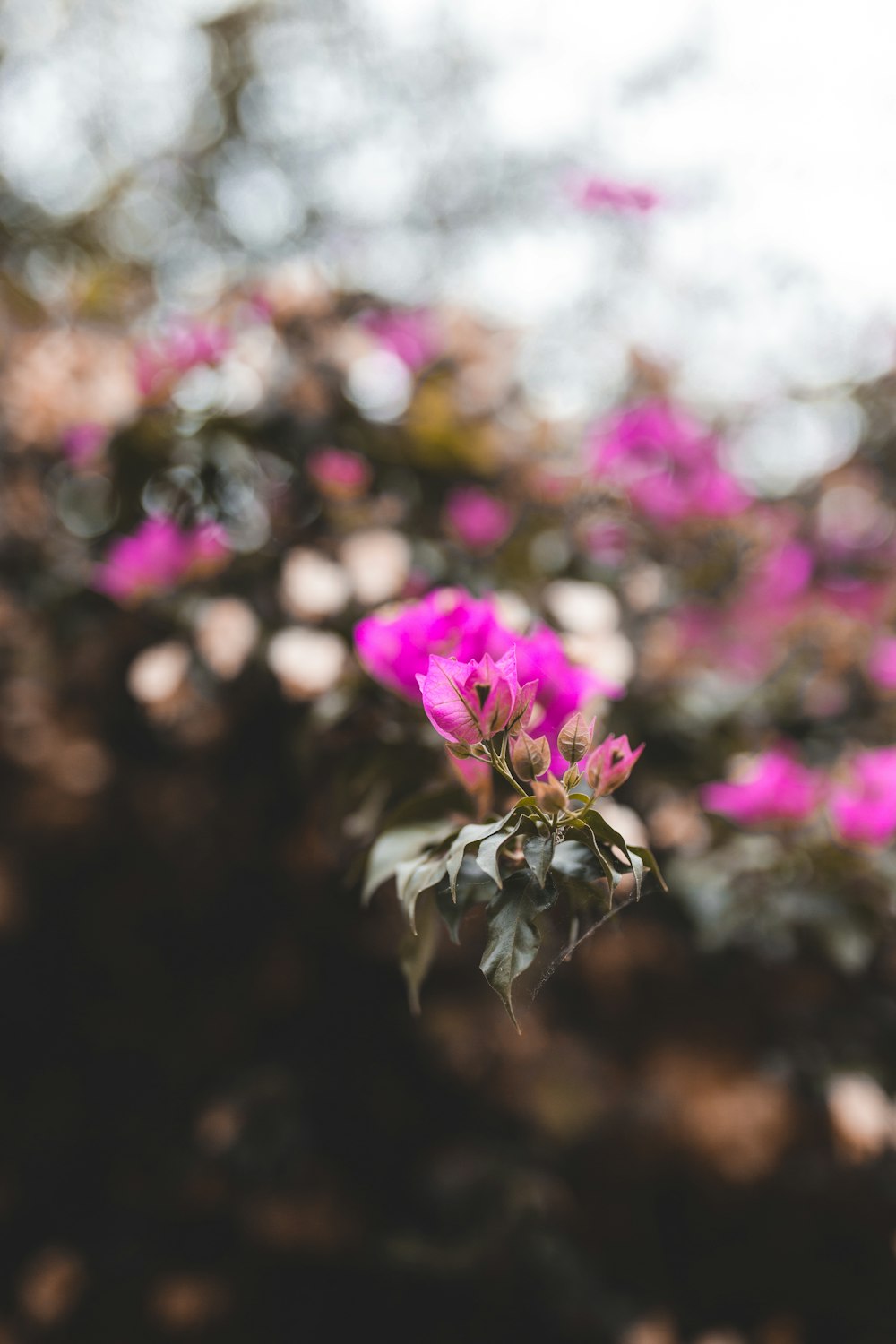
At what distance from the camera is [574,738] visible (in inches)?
16.5

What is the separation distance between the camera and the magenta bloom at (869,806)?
29.9 inches

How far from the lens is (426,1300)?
115 cm

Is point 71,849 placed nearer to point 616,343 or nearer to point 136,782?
point 136,782

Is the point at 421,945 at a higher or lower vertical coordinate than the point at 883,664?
higher

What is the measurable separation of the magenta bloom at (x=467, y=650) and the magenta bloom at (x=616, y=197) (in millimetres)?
1132

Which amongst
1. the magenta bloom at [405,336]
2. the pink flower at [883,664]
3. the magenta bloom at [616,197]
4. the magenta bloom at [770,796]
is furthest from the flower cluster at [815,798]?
the magenta bloom at [616,197]

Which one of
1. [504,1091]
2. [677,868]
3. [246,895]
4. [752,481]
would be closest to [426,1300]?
[504,1091]

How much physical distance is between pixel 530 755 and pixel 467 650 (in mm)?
105

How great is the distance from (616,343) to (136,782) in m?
1.15

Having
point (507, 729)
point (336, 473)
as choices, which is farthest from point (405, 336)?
point (507, 729)

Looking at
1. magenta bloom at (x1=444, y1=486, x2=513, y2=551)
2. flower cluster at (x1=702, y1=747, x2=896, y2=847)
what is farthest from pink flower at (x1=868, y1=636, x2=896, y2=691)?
magenta bloom at (x1=444, y1=486, x2=513, y2=551)

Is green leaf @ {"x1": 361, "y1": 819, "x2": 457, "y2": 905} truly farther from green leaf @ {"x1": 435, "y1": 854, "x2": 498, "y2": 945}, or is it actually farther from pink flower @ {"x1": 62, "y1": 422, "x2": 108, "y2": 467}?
pink flower @ {"x1": 62, "y1": 422, "x2": 108, "y2": 467}

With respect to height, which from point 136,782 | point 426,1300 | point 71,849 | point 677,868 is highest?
point 677,868

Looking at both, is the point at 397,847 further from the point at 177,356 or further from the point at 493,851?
the point at 177,356
